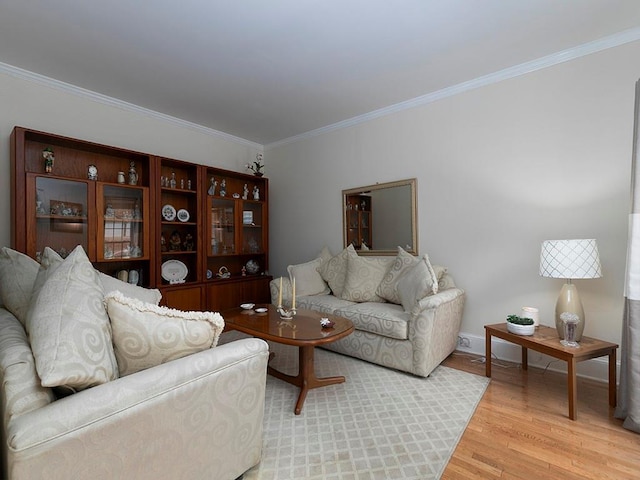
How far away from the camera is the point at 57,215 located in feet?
9.20

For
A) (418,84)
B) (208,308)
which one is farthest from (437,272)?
(208,308)

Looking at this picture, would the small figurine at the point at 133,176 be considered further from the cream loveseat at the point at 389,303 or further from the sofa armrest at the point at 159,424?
the sofa armrest at the point at 159,424

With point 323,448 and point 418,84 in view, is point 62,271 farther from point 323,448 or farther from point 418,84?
point 418,84

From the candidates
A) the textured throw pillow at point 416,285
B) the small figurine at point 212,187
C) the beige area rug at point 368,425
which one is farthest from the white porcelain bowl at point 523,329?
the small figurine at point 212,187

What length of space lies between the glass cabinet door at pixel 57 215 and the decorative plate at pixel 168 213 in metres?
0.80

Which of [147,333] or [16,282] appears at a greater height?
[16,282]

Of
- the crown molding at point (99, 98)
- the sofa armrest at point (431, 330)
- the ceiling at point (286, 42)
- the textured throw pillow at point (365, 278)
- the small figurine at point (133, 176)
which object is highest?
the ceiling at point (286, 42)

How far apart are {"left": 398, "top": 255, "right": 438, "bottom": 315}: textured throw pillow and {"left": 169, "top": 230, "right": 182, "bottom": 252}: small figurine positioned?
265cm

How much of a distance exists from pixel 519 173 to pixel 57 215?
4.19 m

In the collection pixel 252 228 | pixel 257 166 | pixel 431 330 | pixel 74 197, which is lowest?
pixel 431 330

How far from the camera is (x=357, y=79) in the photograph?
2.95 meters

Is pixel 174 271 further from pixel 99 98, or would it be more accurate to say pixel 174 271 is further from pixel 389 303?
pixel 389 303

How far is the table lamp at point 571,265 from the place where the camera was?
2119 mm

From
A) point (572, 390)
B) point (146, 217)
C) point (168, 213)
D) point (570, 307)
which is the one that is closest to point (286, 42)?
point (146, 217)
